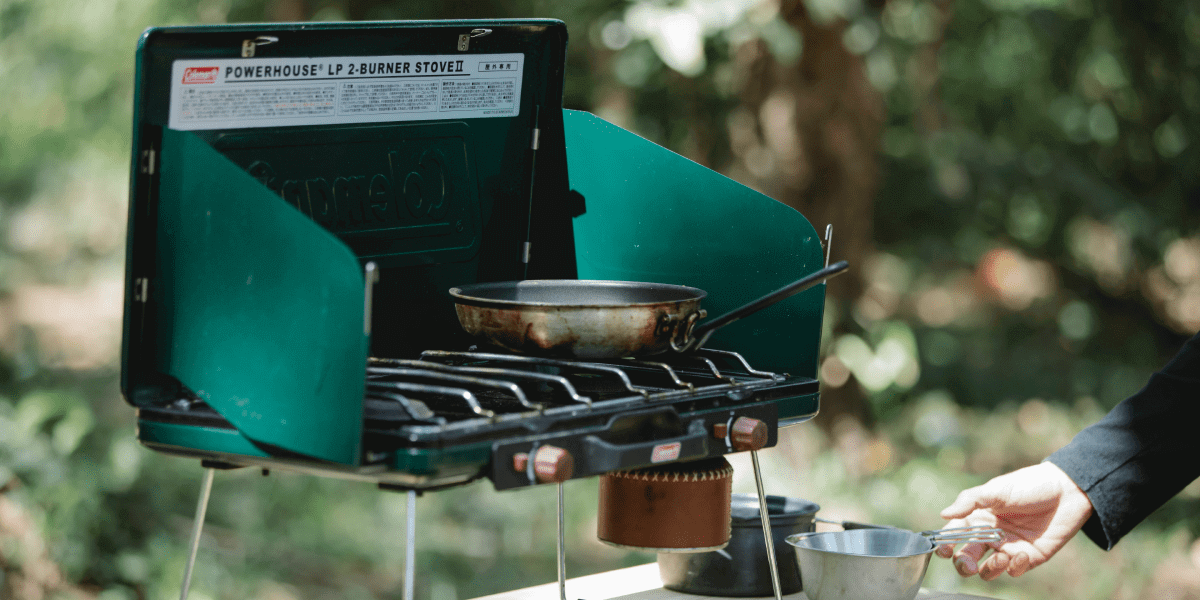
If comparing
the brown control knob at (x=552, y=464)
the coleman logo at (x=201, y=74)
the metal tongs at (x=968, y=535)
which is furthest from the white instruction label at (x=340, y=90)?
the metal tongs at (x=968, y=535)

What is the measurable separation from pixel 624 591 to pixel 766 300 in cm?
85

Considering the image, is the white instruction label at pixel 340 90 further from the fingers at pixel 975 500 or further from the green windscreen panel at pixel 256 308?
the fingers at pixel 975 500

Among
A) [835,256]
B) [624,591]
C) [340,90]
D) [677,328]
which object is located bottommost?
[624,591]

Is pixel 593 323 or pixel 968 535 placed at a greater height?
pixel 593 323

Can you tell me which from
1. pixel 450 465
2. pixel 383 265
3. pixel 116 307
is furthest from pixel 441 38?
pixel 116 307

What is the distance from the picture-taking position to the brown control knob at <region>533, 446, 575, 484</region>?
149 centimetres

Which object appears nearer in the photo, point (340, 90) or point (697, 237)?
point (340, 90)

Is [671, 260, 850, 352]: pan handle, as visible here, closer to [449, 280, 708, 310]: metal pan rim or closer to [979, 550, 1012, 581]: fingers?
[449, 280, 708, 310]: metal pan rim

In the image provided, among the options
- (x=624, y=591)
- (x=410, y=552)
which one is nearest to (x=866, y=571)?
(x=624, y=591)

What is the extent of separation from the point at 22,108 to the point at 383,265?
4.53m

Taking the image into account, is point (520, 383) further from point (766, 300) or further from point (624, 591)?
point (624, 591)

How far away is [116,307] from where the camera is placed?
7324 mm

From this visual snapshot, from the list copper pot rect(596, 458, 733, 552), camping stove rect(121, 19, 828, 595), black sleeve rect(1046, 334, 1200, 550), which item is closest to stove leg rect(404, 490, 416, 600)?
camping stove rect(121, 19, 828, 595)

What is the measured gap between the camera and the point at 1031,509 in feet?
7.27
